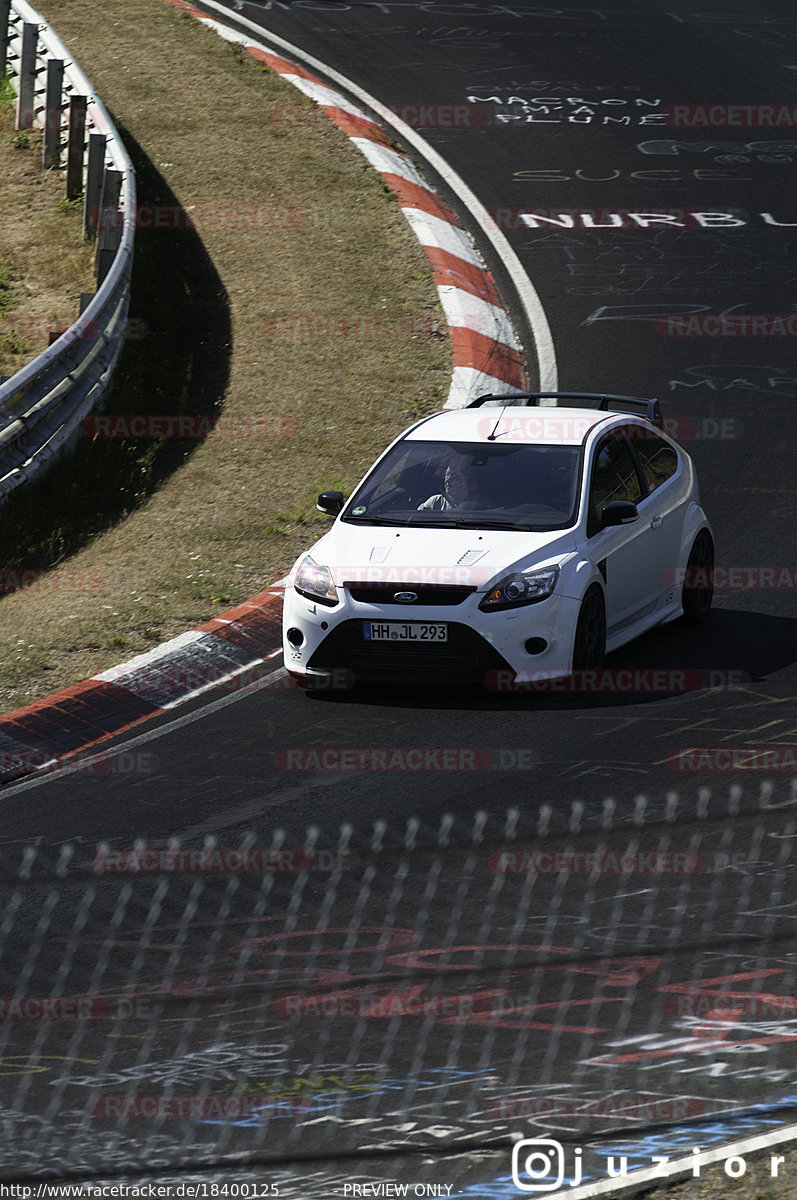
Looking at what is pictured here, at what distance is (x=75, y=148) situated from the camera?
63.0ft

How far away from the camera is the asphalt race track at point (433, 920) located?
538 centimetres

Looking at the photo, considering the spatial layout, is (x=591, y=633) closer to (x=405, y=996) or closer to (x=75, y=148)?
(x=405, y=996)

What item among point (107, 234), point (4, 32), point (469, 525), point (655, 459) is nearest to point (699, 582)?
point (655, 459)

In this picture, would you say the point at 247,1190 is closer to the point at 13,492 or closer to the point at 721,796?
the point at 721,796

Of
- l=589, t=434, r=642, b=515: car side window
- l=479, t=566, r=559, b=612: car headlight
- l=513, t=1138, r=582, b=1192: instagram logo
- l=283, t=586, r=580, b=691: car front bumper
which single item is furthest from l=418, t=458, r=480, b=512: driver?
l=513, t=1138, r=582, b=1192: instagram logo

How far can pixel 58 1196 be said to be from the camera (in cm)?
503

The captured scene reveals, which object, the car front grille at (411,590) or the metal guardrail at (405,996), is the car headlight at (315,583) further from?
the metal guardrail at (405,996)

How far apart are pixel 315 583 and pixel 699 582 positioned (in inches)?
113

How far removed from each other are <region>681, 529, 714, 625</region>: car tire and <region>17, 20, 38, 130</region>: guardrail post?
498 inches

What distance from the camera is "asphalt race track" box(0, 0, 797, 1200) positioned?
5.38 metres

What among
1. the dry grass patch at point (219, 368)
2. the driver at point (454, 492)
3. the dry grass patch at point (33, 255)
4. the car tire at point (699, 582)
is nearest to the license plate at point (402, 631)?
the driver at point (454, 492)

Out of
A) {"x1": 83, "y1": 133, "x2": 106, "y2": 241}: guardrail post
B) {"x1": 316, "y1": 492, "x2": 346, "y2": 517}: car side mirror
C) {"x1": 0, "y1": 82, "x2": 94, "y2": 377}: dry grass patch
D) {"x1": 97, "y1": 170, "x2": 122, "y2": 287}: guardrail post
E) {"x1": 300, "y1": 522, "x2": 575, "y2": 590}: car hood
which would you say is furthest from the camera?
{"x1": 83, "y1": 133, "x2": 106, "y2": 241}: guardrail post

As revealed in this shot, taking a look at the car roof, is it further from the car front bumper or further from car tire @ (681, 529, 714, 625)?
the car front bumper

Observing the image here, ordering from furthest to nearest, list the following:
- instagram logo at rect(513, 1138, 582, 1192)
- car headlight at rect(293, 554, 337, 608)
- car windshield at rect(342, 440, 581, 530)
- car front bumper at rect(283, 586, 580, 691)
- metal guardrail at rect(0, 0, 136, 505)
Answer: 1. metal guardrail at rect(0, 0, 136, 505)
2. car windshield at rect(342, 440, 581, 530)
3. car headlight at rect(293, 554, 337, 608)
4. car front bumper at rect(283, 586, 580, 691)
5. instagram logo at rect(513, 1138, 582, 1192)
